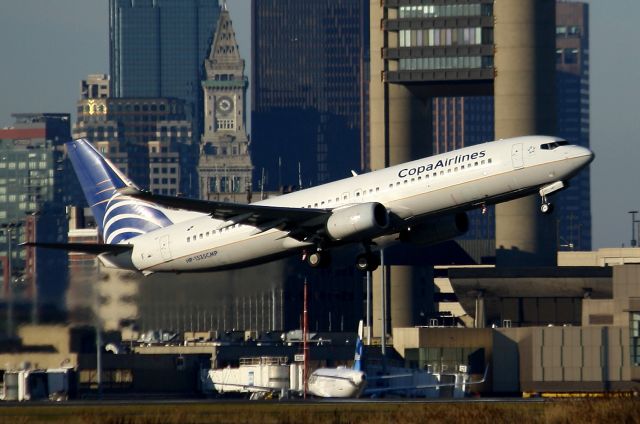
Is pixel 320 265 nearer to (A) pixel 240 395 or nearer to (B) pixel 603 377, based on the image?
(A) pixel 240 395

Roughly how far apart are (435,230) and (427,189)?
19.1ft

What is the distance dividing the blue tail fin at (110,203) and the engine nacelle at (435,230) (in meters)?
15.5

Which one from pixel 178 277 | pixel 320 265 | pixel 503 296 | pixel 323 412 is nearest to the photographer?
pixel 323 412

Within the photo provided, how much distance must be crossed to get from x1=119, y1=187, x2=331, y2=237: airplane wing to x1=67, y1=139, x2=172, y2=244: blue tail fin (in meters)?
10.3

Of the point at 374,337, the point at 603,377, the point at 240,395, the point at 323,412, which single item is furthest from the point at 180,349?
the point at 323,412

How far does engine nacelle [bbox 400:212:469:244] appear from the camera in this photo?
93.2m

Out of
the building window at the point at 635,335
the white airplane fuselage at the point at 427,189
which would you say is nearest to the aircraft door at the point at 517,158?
the white airplane fuselage at the point at 427,189

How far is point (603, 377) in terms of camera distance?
13475 cm

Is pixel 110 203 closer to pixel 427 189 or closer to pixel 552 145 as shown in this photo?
pixel 427 189

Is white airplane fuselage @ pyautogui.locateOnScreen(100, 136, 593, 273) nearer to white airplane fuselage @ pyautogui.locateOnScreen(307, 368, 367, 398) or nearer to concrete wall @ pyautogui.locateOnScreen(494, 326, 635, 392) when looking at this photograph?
white airplane fuselage @ pyautogui.locateOnScreen(307, 368, 367, 398)

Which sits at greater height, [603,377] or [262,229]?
[262,229]

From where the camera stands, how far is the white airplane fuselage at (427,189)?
286 ft

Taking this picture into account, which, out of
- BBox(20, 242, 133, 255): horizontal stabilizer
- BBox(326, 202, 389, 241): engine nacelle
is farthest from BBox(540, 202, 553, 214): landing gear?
BBox(20, 242, 133, 255): horizontal stabilizer

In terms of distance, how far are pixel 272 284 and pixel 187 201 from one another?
1885 cm
